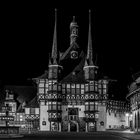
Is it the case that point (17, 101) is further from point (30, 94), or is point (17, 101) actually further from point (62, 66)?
point (62, 66)

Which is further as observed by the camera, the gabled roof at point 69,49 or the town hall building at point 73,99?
the gabled roof at point 69,49

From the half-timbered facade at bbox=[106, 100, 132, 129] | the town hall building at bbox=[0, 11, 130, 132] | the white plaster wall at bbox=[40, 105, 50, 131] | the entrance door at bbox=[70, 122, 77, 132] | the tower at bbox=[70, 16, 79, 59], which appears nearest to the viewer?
the town hall building at bbox=[0, 11, 130, 132]

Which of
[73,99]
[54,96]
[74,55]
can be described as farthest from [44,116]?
[74,55]

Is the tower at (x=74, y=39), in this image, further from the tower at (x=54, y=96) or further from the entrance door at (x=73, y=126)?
the entrance door at (x=73, y=126)

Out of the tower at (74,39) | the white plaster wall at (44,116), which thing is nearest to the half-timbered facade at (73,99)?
the white plaster wall at (44,116)

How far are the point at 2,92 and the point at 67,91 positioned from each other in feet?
79.4

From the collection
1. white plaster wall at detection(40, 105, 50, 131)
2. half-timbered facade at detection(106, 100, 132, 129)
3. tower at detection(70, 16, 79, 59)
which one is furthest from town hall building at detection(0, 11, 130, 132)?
tower at detection(70, 16, 79, 59)

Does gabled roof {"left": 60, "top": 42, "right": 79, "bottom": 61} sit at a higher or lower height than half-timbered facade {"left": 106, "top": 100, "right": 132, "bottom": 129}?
higher

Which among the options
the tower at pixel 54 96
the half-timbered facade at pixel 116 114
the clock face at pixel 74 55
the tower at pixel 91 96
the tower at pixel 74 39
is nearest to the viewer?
the tower at pixel 91 96

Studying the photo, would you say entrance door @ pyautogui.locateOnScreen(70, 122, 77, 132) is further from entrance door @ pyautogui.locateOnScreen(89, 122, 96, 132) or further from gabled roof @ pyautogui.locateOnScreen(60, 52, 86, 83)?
gabled roof @ pyautogui.locateOnScreen(60, 52, 86, 83)

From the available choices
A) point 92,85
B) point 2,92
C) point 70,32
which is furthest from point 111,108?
point 2,92

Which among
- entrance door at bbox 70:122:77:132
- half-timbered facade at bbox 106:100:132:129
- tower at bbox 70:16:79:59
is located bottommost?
entrance door at bbox 70:122:77:132

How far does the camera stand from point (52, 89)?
3332 inches

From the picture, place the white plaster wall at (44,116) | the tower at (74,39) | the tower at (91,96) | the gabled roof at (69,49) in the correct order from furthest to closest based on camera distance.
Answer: the gabled roof at (69,49)
the tower at (74,39)
the white plaster wall at (44,116)
the tower at (91,96)
